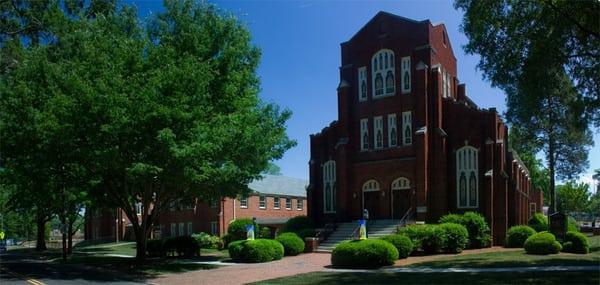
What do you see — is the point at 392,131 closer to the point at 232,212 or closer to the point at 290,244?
the point at 290,244

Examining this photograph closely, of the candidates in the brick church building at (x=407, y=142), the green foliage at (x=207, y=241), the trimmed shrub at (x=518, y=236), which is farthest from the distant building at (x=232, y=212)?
the trimmed shrub at (x=518, y=236)

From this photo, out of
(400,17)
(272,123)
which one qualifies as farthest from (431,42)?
(272,123)

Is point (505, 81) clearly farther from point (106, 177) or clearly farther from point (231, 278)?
point (106, 177)

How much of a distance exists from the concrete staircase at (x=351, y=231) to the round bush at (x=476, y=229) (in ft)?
13.4

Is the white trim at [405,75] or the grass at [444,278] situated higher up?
the white trim at [405,75]

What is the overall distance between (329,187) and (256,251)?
12.9m

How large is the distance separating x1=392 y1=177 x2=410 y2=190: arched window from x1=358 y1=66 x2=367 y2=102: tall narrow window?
5974 mm

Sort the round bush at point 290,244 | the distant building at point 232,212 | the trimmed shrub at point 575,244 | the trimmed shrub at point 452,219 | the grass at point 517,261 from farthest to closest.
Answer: the distant building at point 232,212
the trimmed shrub at point 452,219
the round bush at point 290,244
the trimmed shrub at point 575,244
the grass at point 517,261

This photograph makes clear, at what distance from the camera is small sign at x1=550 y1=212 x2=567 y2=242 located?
2634 centimetres

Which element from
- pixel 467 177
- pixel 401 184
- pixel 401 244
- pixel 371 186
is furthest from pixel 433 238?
pixel 371 186

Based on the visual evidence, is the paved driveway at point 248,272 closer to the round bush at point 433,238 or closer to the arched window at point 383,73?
the round bush at point 433,238

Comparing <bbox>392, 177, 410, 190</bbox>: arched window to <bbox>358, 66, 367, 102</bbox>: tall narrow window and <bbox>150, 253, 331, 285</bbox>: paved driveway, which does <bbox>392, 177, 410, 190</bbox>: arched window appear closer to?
<bbox>358, 66, 367, 102</bbox>: tall narrow window

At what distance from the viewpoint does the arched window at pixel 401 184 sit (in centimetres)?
3563

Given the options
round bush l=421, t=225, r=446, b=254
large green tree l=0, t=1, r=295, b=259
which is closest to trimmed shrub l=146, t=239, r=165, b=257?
large green tree l=0, t=1, r=295, b=259
